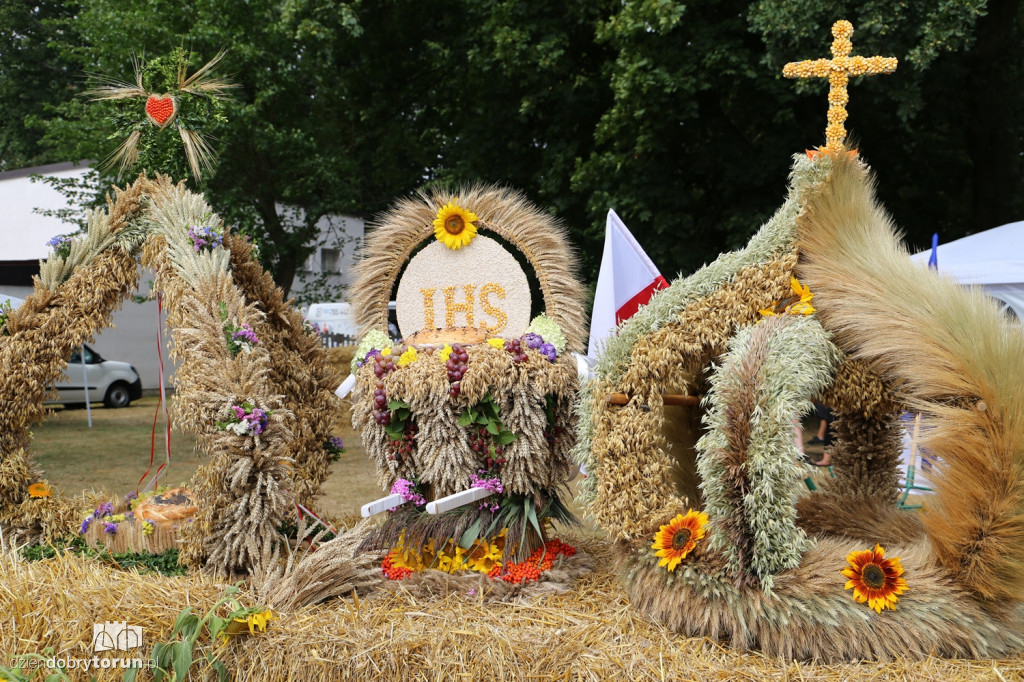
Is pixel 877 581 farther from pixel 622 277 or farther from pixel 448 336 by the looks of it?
pixel 622 277

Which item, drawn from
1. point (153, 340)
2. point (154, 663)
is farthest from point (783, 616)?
point (153, 340)

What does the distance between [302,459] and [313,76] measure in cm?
782

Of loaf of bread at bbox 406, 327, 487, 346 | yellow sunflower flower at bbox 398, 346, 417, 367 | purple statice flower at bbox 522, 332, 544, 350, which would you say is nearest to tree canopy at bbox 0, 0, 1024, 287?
purple statice flower at bbox 522, 332, 544, 350

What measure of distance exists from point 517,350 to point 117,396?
42.6 feet

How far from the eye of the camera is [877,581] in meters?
2.66

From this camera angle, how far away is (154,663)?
3016 millimetres

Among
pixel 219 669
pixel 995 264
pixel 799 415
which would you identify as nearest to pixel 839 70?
pixel 799 415

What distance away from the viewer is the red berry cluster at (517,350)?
3579 millimetres

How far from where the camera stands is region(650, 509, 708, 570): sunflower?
9.45 feet

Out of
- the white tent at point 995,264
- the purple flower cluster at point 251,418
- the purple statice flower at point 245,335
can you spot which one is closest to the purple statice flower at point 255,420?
the purple flower cluster at point 251,418

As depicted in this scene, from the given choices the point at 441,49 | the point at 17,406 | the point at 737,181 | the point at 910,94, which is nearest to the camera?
the point at 17,406

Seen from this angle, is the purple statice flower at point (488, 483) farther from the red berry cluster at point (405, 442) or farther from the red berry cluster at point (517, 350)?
the red berry cluster at point (517, 350)

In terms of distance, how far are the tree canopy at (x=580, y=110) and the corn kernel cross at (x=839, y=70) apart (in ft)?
12.5

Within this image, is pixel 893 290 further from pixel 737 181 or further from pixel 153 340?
pixel 153 340
